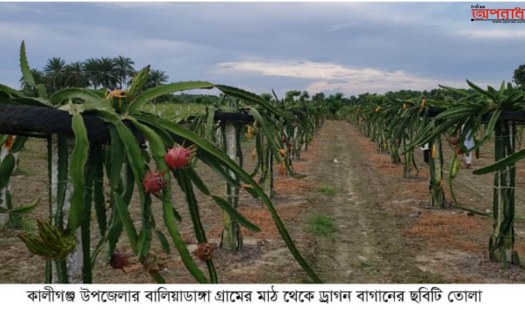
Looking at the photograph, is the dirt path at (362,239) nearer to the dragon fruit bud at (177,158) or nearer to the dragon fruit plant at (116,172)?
the dragon fruit plant at (116,172)

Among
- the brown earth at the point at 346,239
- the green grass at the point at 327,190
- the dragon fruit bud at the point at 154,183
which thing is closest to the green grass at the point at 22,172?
the brown earth at the point at 346,239

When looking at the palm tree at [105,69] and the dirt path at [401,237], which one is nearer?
the dirt path at [401,237]

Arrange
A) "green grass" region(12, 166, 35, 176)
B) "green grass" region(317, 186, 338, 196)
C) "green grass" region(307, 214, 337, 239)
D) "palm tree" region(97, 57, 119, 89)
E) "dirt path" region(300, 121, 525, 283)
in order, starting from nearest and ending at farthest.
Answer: "dirt path" region(300, 121, 525, 283) → "green grass" region(307, 214, 337, 239) → "green grass" region(317, 186, 338, 196) → "green grass" region(12, 166, 35, 176) → "palm tree" region(97, 57, 119, 89)

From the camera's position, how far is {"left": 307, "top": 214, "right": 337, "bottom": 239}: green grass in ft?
19.7

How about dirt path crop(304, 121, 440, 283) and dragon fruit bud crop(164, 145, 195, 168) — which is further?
dirt path crop(304, 121, 440, 283)

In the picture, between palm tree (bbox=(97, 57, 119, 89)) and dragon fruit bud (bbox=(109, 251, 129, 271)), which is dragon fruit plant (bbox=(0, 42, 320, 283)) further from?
palm tree (bbox=(97, 57, 119, 89))

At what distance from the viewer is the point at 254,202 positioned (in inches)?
298

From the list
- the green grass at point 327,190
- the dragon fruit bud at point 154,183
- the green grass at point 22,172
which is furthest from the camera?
the green grass at point 22,172

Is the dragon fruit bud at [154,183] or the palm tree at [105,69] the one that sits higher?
the palm tree at [105,69]

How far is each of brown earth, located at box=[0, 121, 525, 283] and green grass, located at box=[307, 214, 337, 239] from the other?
0.33 ft

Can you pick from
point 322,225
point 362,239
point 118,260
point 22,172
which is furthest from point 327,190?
point 118,260

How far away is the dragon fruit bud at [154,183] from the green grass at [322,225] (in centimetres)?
477

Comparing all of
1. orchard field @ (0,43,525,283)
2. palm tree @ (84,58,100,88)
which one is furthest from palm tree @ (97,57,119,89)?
orchard field @ (0,43,525,283)

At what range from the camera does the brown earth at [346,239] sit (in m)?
4.38
